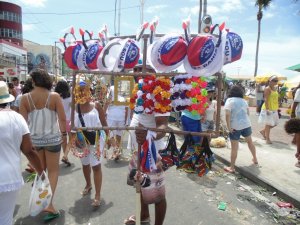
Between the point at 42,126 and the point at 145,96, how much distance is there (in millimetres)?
1641

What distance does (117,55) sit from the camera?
9.57 feet

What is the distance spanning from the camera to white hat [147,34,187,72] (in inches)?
106

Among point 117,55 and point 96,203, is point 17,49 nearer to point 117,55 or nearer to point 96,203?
point 96,203

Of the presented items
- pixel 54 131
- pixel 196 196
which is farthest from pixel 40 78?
pixel 196 196

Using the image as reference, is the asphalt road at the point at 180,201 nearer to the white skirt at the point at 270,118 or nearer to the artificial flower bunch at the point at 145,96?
the artificial flower bunch at the point at 145,96

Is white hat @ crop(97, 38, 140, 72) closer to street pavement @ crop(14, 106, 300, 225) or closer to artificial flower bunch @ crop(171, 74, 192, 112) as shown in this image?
artificial flower bunch @ crop(171, 74, 192, 112)

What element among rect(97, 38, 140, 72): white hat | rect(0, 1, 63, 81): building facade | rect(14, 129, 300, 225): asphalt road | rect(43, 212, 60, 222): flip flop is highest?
rect(0, 1, 63, 81): building facade

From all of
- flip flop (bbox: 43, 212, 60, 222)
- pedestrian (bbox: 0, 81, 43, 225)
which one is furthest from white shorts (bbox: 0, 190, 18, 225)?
flip flop (bbox: 43, 212, 60, 222)

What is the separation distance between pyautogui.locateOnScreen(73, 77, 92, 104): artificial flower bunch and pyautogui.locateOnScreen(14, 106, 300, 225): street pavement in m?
1.56

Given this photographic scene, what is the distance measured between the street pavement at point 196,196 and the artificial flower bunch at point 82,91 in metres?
1.56

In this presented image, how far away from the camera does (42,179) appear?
312 cm

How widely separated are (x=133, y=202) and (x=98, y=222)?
75cm

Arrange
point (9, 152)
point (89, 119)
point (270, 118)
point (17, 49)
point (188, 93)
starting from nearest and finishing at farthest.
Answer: point (9, 152), point (188, 93), point (89, 119), point (270, 118), point (17, 49)

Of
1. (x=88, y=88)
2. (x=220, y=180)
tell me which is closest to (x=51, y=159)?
(x=88, y=88)
